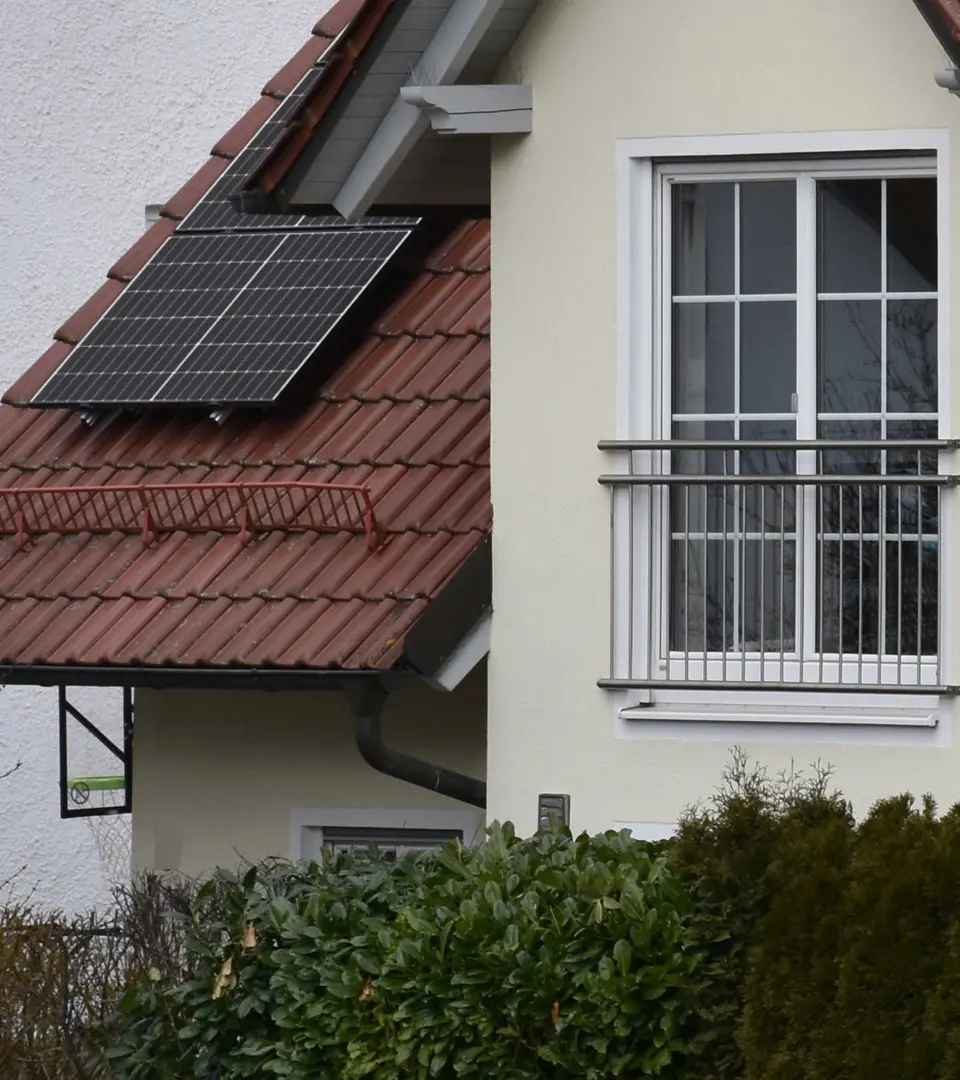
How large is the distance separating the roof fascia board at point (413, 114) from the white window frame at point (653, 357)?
748 mm

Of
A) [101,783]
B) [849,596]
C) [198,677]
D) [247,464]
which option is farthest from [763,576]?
[101,783]

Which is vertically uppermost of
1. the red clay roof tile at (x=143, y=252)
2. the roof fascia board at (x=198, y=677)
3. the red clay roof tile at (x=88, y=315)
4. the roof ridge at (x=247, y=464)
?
the red clay roof tile at (x=143, y=252)

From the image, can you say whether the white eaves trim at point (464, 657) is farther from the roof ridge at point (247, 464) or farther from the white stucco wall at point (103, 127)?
the white stucco wall at point (103, 127)

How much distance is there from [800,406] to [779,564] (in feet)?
2.10

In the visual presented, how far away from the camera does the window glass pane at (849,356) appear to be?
916 cm

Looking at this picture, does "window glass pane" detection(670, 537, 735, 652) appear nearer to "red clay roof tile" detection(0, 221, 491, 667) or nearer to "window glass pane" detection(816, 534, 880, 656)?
"window glass pane" detection(816, 534, 880, 656)

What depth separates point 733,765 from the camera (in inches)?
354

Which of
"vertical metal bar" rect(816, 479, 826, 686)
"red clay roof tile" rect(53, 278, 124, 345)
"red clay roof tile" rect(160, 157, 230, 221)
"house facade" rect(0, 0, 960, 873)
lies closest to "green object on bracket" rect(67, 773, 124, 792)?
"red clay roof tile" rect(53, 278, 124, 345)

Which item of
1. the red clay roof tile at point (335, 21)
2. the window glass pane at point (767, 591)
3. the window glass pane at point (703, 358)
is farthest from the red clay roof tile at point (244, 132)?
the window glass pane at point (767, 591)

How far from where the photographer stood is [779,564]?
9250mm

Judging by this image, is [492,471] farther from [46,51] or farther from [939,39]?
[46,51]

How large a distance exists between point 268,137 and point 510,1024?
637 cm

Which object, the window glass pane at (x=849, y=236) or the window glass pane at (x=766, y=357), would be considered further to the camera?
the window glass pane at (x=766, y=357)

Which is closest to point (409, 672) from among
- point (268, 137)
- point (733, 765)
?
point (733, 765)
